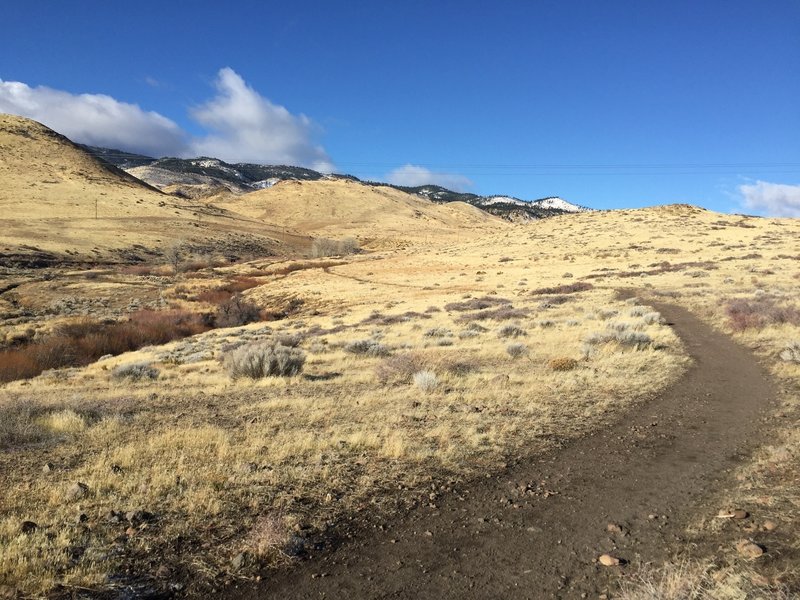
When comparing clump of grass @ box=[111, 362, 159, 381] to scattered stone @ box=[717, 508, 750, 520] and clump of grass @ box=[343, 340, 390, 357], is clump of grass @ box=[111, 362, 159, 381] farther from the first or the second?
scattered stone @ box=[717, 508, 750, 520]

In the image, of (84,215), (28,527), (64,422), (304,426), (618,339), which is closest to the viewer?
(28,527)

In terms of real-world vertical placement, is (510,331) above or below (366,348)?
above

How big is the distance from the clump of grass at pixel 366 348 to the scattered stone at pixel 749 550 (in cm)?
1452

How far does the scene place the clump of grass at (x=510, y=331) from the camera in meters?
22.0

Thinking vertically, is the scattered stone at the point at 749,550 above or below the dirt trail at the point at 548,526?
above

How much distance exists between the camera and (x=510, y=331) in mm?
22469

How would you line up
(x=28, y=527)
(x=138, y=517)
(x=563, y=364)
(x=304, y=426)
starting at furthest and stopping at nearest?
(x=563, y=364), (x=304, y=426), (x=138, y=517), (x=28, y=527)

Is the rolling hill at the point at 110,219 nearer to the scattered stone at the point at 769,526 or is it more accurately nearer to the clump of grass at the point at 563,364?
the clump of grass at the point at 563,364

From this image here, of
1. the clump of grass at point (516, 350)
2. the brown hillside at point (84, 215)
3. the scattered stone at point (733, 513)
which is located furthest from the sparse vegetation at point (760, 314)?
the brown hillside at point (84, 215)

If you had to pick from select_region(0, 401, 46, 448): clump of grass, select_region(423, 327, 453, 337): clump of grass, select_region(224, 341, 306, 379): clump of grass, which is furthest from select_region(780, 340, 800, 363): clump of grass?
select_region(0, 401, 46, 448): clump of grass

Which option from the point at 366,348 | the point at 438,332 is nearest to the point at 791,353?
the point at 438,332

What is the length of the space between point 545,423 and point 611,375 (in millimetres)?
4980

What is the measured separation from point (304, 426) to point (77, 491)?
4.13 m

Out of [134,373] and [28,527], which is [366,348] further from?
[28,527]
